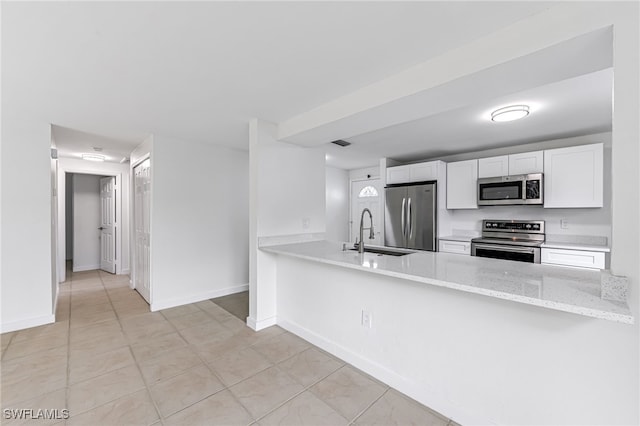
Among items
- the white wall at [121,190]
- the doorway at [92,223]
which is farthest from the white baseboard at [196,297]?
the doorway at [92,223]

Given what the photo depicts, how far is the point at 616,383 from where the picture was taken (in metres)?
1.16

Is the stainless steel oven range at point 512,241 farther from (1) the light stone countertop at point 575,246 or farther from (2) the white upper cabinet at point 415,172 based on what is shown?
(2) the white upper cabinet at point 415,172

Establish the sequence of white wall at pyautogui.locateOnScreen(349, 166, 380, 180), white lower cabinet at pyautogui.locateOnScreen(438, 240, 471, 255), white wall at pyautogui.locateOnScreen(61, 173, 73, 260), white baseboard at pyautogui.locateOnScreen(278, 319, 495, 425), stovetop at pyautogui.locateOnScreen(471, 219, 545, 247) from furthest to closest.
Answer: white wall at pyautogui.locateOnScreen(61, 173, 73, 260)
white wall at pyautogui.locateOnScreen(349, 166, 380, 180)
white lower cabinet at pyautogui.locateOnScreen(438, 240, 471, 255)
stovetop at pyautogui.locateOnScreen(471, 219, 545, 247)
white baseboard at pyautogui.locateOnScreen(278, 319, 495, 425)

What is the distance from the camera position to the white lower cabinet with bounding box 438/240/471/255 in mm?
3922

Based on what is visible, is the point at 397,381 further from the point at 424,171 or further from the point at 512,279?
the point at 424,171

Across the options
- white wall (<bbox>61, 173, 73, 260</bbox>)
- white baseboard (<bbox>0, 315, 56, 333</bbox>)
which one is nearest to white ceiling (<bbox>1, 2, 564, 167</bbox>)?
white baseboard (<bbox>0, 315, 56, 333</bbox>)

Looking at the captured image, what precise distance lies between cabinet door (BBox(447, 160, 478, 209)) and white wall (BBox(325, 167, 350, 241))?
8.34ft

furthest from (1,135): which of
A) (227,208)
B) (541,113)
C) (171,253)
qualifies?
(541,113)

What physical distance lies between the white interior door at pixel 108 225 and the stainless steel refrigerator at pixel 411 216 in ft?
17.9

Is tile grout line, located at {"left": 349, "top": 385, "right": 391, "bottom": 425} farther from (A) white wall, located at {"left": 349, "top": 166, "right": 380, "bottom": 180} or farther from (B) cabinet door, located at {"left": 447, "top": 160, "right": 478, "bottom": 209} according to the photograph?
(A) white wall, located at {"left": 349, "top": 166, "right": 380, "bottom": 180}

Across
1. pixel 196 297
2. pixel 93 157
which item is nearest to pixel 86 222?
pixel 93 157

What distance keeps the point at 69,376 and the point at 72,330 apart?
107 cm

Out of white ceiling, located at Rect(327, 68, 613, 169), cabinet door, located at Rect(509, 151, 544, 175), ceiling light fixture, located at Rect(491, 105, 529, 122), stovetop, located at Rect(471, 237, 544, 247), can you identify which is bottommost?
stovetop, located at Rect(471, 237, 544, 247)

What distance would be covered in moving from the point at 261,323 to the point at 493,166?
149 inches
